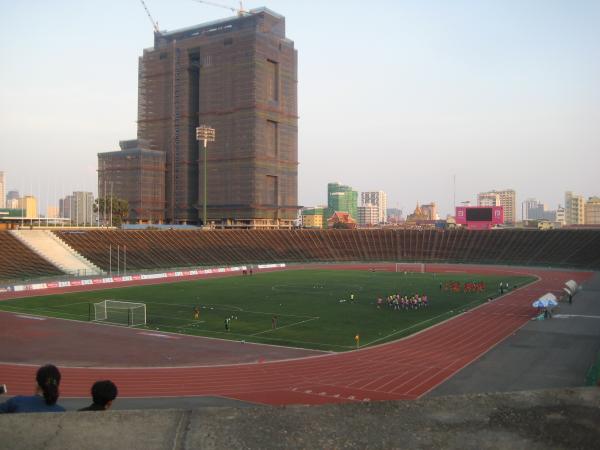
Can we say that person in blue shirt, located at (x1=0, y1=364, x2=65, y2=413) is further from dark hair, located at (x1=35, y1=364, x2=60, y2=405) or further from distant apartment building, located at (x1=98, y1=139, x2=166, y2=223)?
distant apartment building, located at (x1=98, y1=139, x2=166, y2=223)

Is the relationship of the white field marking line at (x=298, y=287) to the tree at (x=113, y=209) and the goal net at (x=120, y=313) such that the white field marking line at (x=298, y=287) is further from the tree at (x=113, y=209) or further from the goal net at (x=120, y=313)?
the tree at (x=113, y=209)

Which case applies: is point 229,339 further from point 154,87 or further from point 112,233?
point 154,87

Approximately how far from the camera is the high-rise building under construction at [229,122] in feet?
597

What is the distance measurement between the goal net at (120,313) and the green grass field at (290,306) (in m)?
1.18

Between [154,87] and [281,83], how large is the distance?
153ft

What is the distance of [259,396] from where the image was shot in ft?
91.7

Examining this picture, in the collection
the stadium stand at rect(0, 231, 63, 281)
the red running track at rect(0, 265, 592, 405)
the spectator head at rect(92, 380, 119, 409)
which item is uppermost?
the spectator head at rect(92, 380, 119, 409)

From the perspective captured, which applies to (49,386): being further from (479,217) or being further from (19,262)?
(479,217)

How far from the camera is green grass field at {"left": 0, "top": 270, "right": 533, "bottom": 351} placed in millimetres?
44688

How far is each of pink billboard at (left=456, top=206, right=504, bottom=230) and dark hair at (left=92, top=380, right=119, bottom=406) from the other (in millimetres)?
134401

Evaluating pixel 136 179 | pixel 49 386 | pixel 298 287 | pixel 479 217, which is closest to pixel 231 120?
pixel 136 179

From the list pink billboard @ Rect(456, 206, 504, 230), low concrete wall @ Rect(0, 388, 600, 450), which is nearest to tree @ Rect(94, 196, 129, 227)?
pink billboard @ Rect(456, 206, 504, 230)

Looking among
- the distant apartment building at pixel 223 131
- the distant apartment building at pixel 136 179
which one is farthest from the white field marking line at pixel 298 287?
the distant apartment building at pixel 136 179

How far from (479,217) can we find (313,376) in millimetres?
112173
